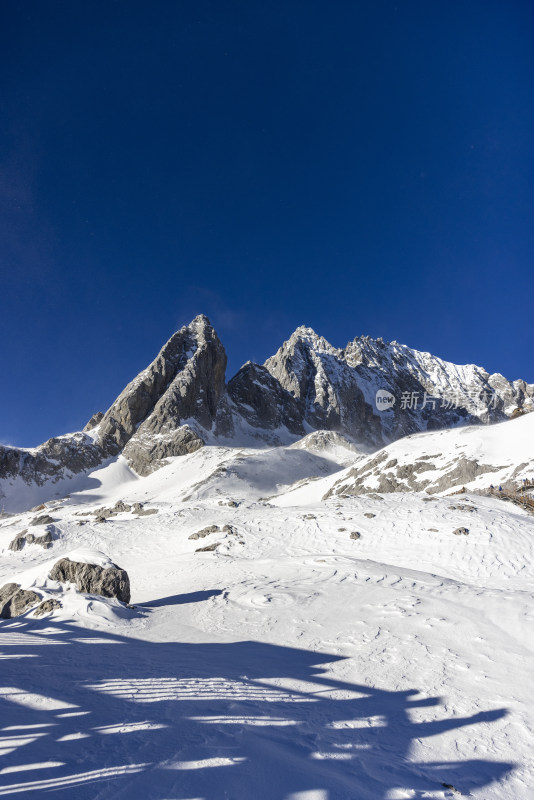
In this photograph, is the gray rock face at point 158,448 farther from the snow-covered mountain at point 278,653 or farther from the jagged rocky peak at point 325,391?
the snow-covered mountain at point 278,653

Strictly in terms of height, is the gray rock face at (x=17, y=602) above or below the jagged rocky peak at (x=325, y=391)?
below

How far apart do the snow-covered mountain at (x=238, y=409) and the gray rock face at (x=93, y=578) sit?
79493 mm

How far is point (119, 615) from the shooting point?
29.7 feet

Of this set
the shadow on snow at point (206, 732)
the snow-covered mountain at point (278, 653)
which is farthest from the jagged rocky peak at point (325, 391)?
the shadow on snow at point (206, 732)

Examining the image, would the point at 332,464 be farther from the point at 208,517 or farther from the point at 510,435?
the point at 208,517

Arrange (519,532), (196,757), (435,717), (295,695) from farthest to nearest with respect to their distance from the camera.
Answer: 1. (519,532)
2. (295,695)
3. (435,717)
4. (196,757)

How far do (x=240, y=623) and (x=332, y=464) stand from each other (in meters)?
70.7

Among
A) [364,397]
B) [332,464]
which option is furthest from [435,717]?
[364,397]

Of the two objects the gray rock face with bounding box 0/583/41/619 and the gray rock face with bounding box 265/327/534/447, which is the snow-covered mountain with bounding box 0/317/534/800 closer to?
the gray rock face with bounding box 0/583/41/619

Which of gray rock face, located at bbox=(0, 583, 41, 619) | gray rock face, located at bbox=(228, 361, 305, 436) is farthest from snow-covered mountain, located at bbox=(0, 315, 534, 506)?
gray rock face, located at bbox=(0, 583, 41, 619)

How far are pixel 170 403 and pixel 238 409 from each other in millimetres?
26150

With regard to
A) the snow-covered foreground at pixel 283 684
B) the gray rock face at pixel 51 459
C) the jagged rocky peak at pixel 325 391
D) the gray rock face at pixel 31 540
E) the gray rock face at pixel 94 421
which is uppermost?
the jagged rocky peak at pixel 325 391

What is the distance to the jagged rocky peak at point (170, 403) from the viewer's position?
305 ft

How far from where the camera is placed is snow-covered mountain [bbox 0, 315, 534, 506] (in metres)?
91.9
